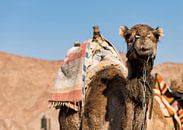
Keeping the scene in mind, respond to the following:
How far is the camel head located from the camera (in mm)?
5203

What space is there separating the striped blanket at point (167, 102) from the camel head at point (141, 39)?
8.86ft

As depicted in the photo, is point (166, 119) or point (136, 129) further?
point (166, 119)

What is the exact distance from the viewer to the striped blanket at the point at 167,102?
8.34 m

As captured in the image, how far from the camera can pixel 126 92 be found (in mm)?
5680

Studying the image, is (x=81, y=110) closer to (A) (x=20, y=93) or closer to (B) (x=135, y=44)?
(B) (x=135, y=44)

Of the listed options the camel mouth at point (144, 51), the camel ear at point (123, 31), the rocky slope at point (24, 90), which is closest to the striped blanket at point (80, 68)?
the camel ear at point (123, 31)

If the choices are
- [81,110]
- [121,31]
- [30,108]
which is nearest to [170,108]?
[81,110]

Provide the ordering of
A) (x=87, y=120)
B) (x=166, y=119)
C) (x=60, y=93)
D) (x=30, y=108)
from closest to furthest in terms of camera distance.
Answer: (x=87, y=120)
(x=60, y=93)
(x=166, y=119)
(x=30, y=108)

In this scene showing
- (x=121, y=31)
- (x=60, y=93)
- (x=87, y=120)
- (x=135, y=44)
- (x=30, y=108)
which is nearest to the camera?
(x=135, y=44)

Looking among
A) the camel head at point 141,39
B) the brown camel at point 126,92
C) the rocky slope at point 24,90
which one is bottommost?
the brown camel at point 126,92

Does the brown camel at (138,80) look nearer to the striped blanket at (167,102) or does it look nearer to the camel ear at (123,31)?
the camel ear at (123,31)

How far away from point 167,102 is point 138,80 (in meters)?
3.06

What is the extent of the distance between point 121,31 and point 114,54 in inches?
59.7

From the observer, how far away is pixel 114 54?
7.20 meters
